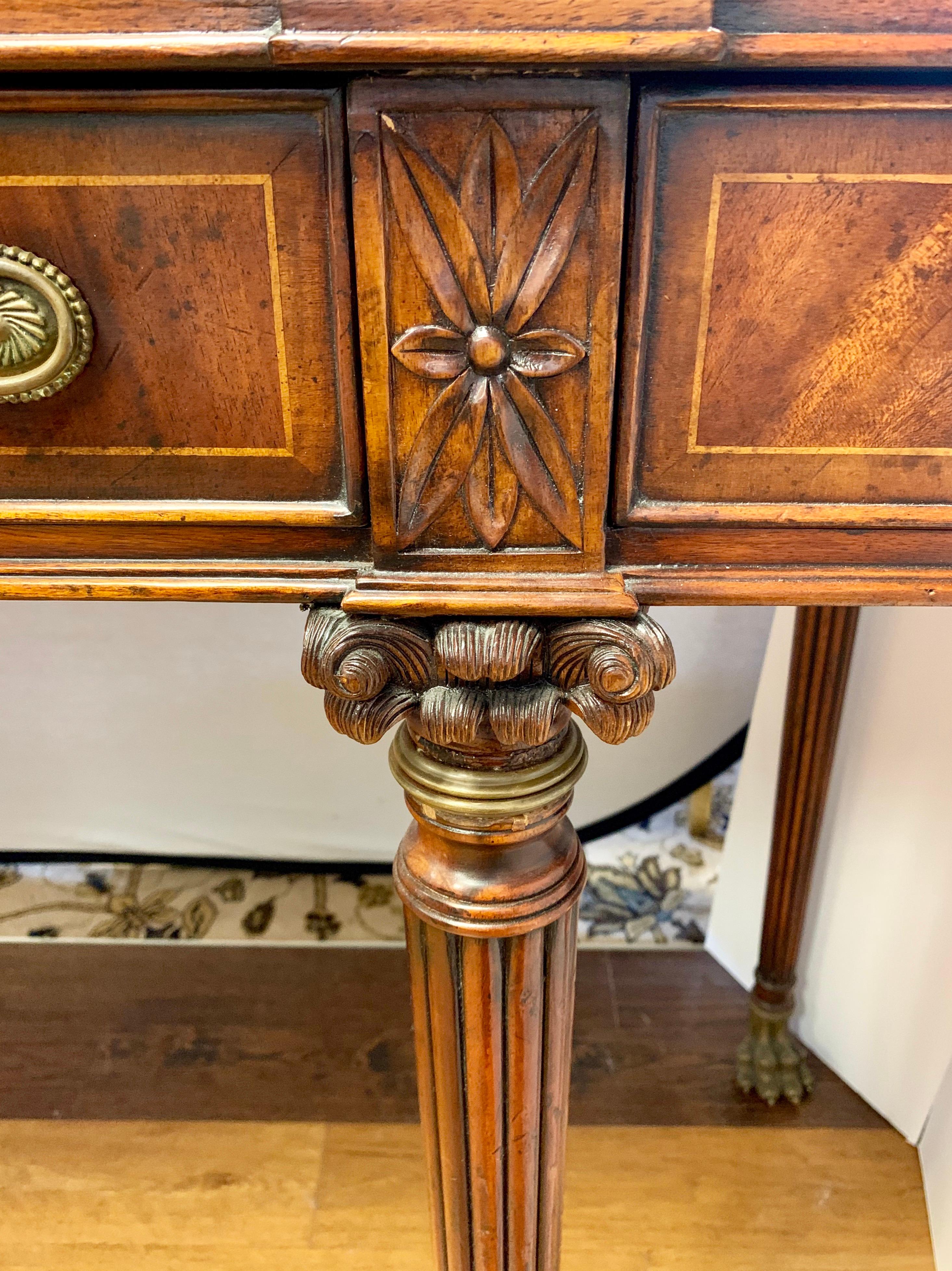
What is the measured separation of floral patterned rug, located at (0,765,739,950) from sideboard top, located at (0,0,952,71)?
2.89 ft

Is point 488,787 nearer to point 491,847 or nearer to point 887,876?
point 491,847

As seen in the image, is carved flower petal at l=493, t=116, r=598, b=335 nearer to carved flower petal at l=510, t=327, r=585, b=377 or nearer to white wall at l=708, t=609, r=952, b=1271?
carved flower petal at l=510, t=327, r=585, b=377

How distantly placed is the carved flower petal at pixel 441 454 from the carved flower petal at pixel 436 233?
0.9 inches

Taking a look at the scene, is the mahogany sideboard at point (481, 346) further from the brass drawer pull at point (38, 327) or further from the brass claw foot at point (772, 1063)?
the brass claw foot at point (772, 1063)

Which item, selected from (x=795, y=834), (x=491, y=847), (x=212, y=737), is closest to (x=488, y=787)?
(x=491, y=847)

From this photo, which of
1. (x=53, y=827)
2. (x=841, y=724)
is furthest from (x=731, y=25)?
(x=53, y=827)

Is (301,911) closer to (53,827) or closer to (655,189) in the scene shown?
(53,827)

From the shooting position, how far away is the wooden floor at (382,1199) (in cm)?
74

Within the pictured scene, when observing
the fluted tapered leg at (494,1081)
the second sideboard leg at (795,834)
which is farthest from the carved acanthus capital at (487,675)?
the second sideboard leg at (795,834)

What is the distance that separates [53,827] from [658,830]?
698mm

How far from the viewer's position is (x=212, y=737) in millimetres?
1062

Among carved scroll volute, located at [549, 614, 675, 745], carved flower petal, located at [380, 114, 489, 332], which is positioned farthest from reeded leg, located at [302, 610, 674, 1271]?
carved flower petal, located at [380, 114, 489, 332]

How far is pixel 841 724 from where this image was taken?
2.76ft

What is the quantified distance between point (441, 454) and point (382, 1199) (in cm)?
68
